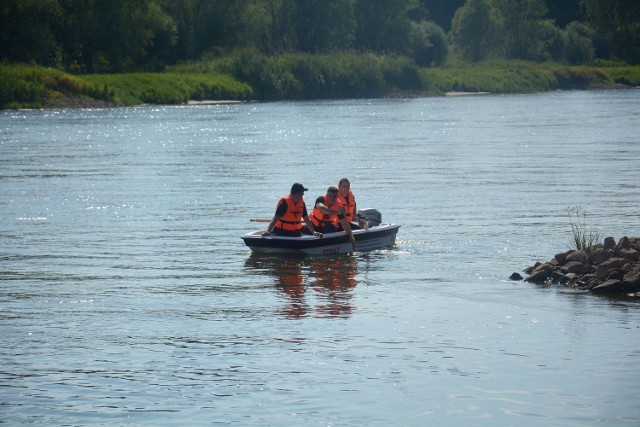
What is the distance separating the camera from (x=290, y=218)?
2130cm

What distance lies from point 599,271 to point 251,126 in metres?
42.2

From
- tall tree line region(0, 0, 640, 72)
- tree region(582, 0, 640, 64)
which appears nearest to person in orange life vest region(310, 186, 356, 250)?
tall tree line region(0, 0, 640, 72)

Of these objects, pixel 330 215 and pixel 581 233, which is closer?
pixel 330 215

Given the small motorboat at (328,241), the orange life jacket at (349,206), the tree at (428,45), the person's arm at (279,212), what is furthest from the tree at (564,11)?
the person's arm at (279,212)

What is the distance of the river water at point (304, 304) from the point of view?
1230 centimetres

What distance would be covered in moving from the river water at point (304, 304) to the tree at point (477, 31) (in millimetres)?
76217

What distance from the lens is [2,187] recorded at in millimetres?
32469

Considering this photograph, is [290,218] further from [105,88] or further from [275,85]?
[275,85]

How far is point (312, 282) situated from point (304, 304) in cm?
206

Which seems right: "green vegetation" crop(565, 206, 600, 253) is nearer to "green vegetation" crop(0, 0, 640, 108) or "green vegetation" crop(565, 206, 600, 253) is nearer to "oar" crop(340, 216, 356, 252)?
"oar" crop(340, 216, 356, 252)

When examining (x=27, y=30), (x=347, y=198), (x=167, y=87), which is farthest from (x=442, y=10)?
(x=347, y=198)

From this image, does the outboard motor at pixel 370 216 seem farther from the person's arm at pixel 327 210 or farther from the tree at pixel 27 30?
the tree at pixel 27 30

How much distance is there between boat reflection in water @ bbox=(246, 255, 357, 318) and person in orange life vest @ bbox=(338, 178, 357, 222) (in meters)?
0.94

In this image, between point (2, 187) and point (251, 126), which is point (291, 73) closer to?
point (251, 126)
